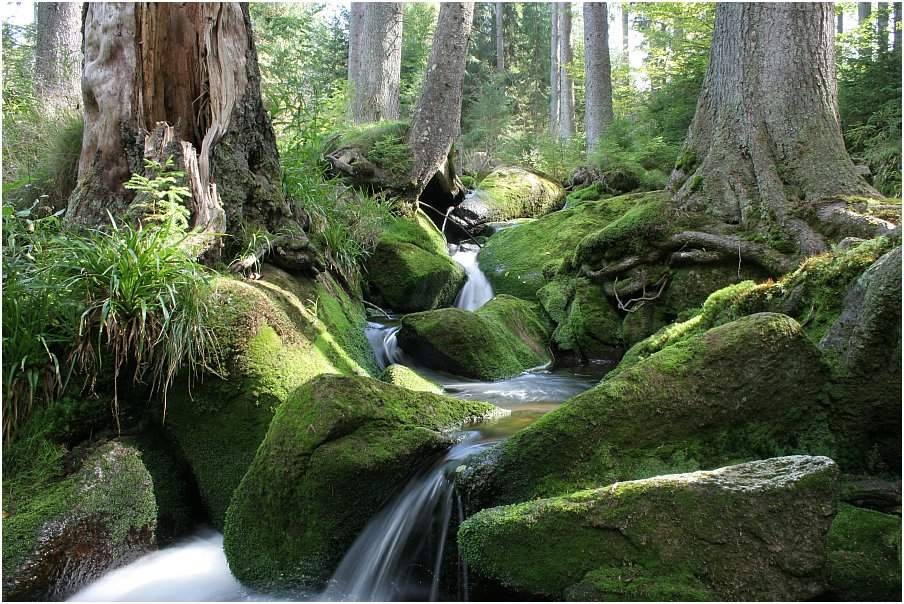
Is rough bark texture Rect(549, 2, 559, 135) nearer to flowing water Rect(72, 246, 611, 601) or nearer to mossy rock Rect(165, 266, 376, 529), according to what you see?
mossy rock Rect(165, 266, 376, 529)

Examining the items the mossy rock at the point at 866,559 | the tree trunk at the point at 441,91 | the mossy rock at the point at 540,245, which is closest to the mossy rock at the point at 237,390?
the mossy rock at the point at 866,559

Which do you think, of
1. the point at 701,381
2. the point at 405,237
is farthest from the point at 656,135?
the point at 701,381

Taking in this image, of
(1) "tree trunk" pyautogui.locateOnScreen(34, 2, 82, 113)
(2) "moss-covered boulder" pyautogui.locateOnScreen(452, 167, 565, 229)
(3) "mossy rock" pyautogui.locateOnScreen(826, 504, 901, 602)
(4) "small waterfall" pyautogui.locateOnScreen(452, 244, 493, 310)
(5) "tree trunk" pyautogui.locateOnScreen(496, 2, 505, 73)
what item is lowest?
(3) "mossy rock" pyautogui.locateOnScreen(826, 504, 901, 602)

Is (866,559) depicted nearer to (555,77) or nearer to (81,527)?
(81,527)

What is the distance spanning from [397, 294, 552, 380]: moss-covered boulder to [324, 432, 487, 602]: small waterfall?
2.88 meters

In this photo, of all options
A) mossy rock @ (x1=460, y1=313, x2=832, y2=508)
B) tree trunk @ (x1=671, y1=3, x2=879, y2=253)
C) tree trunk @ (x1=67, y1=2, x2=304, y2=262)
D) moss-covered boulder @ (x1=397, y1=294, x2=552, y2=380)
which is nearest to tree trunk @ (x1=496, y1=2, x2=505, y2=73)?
tree trunk @ (x1=671, y1=3, x2=879, y2=253)

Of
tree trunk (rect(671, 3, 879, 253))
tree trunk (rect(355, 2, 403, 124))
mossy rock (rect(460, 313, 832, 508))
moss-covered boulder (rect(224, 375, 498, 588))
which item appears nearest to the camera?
moss-covered boulder (rect(224, 375, 498, 588))

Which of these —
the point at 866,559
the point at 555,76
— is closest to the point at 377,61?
the point at 866,559

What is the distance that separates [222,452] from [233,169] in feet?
9.52

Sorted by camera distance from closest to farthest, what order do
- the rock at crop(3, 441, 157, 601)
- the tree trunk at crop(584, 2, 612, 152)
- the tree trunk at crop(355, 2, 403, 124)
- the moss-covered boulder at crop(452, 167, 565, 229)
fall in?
1. the rock at crop(3, 441, 157, 601)
2. the moss-covered boulder at crop(452, 167, 565, 229)
3. the tree trunk at crop(355, 2, 403, 124)
4. the tree trunk at crop(584, 2, 612, 152)

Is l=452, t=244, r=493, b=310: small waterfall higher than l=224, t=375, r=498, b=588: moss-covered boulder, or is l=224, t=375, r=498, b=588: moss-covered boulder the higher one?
l=452, t=244, r=493, b=310: small waterfall

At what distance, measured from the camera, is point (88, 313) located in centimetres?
381

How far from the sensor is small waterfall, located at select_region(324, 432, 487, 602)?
3340 mm

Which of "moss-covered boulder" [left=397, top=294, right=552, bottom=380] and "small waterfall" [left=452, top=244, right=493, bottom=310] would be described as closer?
"moss-covered boulder" [left=397, top=294, right=552, bottom=380]
